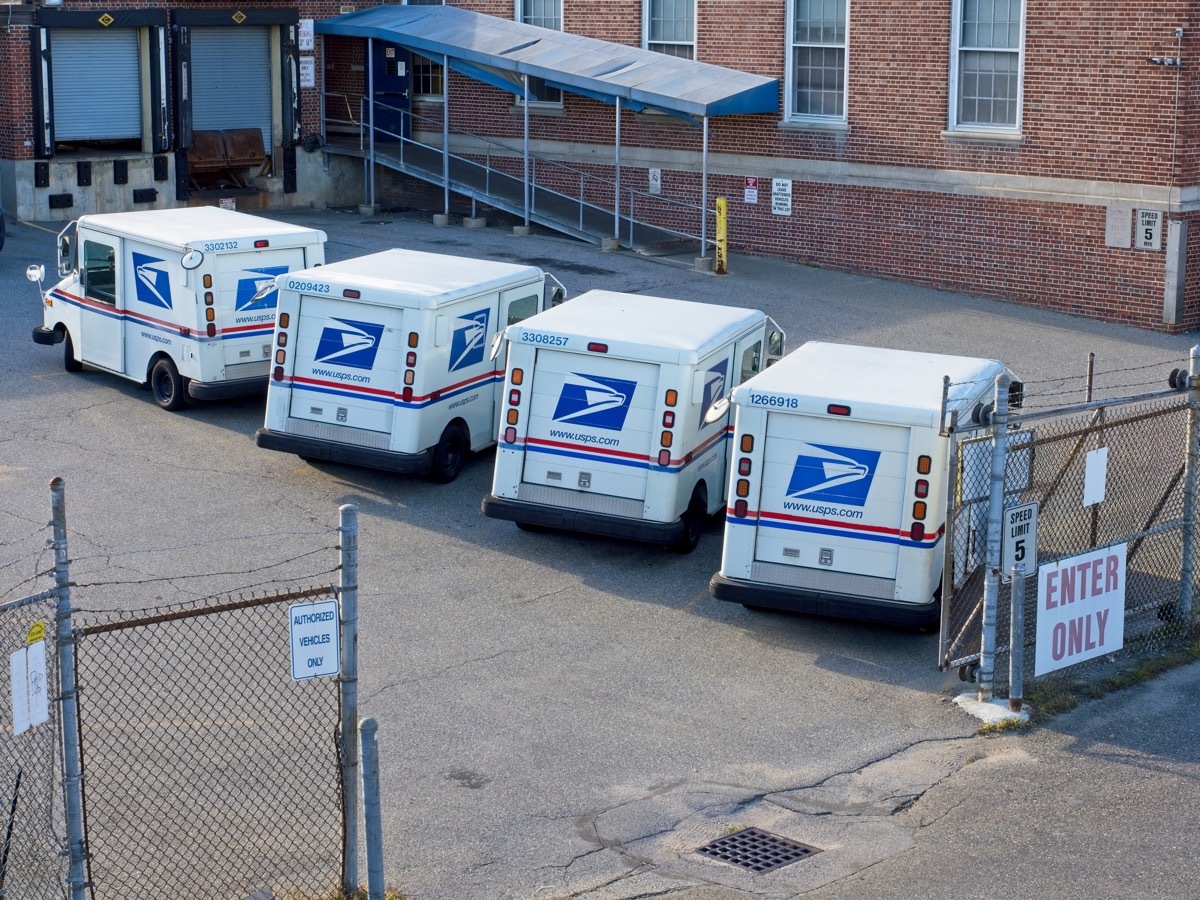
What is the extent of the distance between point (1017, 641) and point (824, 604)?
1846 mm

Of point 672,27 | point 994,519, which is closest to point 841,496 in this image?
point 994,519

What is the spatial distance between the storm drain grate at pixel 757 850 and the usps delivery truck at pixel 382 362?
6.96 meters

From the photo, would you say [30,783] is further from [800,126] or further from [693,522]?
[800,126]

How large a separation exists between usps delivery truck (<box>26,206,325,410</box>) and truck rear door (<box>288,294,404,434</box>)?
1996mm

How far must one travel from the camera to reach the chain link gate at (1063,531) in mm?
11320

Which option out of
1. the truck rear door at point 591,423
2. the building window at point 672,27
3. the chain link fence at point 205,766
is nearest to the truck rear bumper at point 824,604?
the truck rear door at point 591,423

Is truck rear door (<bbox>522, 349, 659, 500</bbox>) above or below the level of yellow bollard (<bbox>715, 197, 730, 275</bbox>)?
below

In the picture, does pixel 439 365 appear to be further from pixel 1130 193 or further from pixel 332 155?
pixel 332 155

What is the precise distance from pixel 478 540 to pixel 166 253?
544 centimetres

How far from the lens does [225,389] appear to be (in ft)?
58.1

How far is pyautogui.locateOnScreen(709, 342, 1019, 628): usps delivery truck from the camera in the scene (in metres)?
11.9

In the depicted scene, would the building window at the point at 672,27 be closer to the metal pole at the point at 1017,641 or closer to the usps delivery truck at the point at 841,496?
the usps delivery truck at the point at 841,496

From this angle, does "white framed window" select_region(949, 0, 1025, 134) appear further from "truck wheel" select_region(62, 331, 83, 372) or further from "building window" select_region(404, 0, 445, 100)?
"truck wheel" select_region(62, 331, 83, 372)

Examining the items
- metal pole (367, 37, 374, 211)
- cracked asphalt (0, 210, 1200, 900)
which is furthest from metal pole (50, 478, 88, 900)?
metal pole (367, 37, 374, 211)
